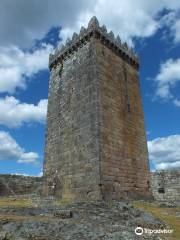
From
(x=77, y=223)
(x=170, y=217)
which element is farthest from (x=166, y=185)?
(x=77, y=223)

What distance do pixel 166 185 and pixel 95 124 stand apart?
10.2 metres

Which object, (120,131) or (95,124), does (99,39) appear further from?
(120,131)

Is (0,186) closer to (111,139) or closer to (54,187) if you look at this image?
(54,187)

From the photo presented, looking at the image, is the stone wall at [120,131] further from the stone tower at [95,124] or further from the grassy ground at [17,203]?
the grassy ground at [17,203]

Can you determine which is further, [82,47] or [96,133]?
[82,47]

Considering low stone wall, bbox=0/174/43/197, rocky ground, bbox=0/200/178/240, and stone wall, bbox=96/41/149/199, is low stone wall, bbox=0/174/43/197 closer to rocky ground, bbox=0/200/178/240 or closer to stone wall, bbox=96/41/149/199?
stone wall, bbox=96/41/149/199

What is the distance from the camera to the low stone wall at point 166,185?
20.7 meters

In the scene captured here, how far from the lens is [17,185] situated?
73.5 ft

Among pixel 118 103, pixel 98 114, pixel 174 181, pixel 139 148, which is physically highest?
pixel 118 103

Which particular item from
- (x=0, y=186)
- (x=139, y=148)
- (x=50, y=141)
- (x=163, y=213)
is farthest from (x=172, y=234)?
(x=0, y=186)

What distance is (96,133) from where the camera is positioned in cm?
1430

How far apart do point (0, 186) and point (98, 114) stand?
1188cm

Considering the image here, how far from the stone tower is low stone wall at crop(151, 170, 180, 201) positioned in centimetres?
457

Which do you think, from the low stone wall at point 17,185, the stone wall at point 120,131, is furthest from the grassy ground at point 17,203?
the low stone wall at point 17,185
